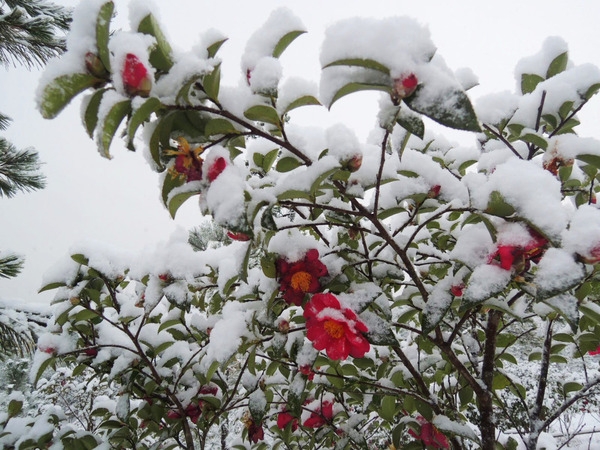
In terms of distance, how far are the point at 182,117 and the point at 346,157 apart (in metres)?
0.28

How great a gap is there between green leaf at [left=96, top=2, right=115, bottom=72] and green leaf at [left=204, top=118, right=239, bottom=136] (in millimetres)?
160

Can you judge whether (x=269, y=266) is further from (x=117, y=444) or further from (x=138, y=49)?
(x=117, y=444)

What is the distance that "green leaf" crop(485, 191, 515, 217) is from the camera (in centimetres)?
56

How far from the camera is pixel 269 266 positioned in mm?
776

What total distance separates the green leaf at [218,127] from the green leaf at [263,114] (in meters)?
0.03

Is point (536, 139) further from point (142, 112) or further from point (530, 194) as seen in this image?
point (142, 112)

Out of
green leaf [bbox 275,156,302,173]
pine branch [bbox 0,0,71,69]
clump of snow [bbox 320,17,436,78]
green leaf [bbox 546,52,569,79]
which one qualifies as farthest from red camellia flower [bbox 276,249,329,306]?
pine branch [bbox 0,0,71,69]

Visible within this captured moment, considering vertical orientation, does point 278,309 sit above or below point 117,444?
above

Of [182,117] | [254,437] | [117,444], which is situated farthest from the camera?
[117,444]

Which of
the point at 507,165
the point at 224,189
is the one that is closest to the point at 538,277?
the point at 507,165

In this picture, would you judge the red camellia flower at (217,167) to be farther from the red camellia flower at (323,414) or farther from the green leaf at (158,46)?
the red camellia flower at (323,414)

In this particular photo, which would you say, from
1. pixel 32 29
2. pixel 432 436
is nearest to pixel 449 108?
pixel 432 436

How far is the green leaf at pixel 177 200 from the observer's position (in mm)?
A: 623

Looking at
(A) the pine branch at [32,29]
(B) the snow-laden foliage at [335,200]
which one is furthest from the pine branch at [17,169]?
(B) the snow-laden foliage at [335,200]
